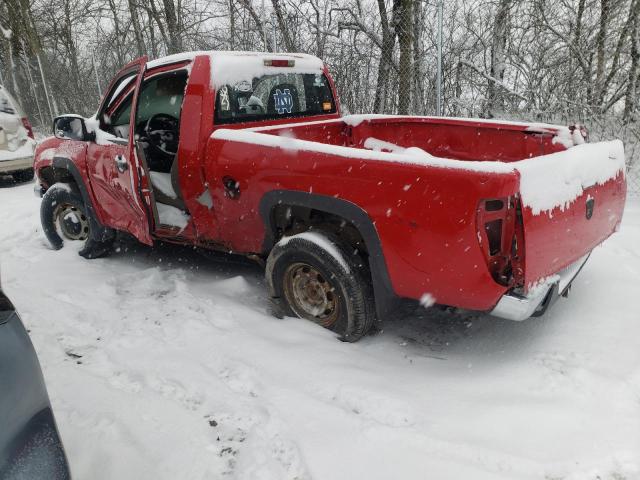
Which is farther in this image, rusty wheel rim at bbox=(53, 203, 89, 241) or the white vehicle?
the white vehicle

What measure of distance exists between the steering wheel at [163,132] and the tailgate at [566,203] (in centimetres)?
317

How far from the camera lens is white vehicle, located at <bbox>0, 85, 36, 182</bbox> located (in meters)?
8.53

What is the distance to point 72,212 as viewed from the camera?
491 centimetres

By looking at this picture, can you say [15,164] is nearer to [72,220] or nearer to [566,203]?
[72,220]

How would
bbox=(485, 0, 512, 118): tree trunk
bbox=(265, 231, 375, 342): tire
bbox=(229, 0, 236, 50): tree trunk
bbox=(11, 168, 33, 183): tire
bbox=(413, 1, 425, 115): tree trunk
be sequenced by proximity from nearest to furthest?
bbox=(265, 231, 375, 342): tire < bbox=(485, 0, 512, 118): tree trunk < bbox=(413, 1, 425, 115): tree trunk < bbox=(11, 168, 33, 183): tire < bbox=(229, 0, 236, 50): tree trunk

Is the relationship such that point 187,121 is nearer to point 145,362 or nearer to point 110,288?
point 110,288

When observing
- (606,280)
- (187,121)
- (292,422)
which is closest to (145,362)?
(292,422)

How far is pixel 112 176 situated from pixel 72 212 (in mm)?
1071

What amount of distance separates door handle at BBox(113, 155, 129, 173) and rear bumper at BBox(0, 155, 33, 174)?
5.88 m

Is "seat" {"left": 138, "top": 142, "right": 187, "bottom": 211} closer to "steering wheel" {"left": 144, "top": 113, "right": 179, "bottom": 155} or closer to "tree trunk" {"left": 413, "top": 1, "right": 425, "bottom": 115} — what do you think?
"steering wheel" {"left": 144, "top": 113, "right": 179, "bottom": 155}

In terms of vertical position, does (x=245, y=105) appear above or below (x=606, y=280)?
above

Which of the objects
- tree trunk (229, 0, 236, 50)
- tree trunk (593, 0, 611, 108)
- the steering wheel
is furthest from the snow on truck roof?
tree trunk (229, 0, 236, 50)

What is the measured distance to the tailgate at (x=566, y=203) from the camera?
7.79 feet

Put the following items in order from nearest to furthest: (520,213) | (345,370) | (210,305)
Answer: (520,213) → (345,370) → (210,305)
